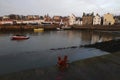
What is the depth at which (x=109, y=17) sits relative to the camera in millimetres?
111062

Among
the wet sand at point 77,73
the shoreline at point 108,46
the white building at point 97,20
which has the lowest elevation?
the shoreline at point 108,46

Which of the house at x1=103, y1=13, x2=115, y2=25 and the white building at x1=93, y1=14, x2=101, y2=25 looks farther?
the white building at x1=93, y1=14, x2=101, y2=25

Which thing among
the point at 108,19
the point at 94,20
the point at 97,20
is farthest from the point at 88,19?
the point at 108,19

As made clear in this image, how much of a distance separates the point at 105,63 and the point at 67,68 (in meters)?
3.69

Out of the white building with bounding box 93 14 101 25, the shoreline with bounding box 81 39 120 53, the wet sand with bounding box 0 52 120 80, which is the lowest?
the shoreline with bounding box 81 39 120 53

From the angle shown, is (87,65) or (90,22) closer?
(87,65)

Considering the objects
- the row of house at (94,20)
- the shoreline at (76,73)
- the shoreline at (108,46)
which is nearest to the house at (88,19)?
the row of house at (94,20)

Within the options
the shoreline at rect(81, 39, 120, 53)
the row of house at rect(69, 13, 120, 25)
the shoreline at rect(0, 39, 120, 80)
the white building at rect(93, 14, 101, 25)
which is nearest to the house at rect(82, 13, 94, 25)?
the row of house at rect(69, 13, 120, 25)

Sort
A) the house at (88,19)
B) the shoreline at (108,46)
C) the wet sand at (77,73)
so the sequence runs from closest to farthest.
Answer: the wet sand at (77,73) → the shoreline at (108,46) → the house at (88,19)

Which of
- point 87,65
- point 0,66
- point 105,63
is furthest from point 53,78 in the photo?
point 0,66

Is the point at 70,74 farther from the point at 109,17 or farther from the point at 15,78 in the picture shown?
the point at 109,17

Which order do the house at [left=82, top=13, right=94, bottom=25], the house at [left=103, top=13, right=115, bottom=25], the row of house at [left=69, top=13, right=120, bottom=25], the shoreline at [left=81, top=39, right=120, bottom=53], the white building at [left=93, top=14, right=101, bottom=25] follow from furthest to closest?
1. the house at [left=82, top=13, right=94, bottom=25]
2. the white building at [left=93, top=14, right=101, bottom=25]
3. the row of house at [left=69, top=13, right=120, bottom=25]
4. the house at [left=103, top=13, right=115, bottom=25]
5. the shoreline at [left=81, top=39, right=120, bottom=53]

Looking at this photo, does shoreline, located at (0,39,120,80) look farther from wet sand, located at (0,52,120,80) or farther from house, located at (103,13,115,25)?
house, located at (103,13,115,25)

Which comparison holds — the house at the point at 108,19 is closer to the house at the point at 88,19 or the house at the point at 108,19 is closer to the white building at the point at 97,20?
the white building at the point at 97,20
